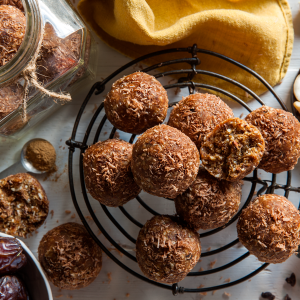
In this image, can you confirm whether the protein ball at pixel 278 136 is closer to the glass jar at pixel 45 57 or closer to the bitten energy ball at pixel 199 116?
the bitten energy ball at pixel 199 116

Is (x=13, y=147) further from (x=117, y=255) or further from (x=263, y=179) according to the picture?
(x=263, y=179)

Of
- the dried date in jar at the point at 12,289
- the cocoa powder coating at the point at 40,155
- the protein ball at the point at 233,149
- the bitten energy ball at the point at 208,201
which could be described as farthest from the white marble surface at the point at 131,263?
the protein ball at the point at 233,149

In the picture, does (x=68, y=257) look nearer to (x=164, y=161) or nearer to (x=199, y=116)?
(x=164, y=161)

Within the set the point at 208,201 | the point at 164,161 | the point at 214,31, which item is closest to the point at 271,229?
the point at 208,201

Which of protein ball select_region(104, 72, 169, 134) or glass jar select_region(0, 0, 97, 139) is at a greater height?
glass jar select_region(0, 0, 97, 139)

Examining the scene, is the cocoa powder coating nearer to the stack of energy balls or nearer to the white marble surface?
the white marble surface

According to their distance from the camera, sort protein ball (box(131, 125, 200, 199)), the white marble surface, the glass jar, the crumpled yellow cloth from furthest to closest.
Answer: the white marble surface
the crumpled yellow cloth
the glass jar
protein ball (box(131, 125, 200, 199))

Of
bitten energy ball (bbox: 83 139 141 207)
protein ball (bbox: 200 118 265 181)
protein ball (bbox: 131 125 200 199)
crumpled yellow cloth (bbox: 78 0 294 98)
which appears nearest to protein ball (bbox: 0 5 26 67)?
crumpled yellow cloth (bbox: 78 0 294 98)
